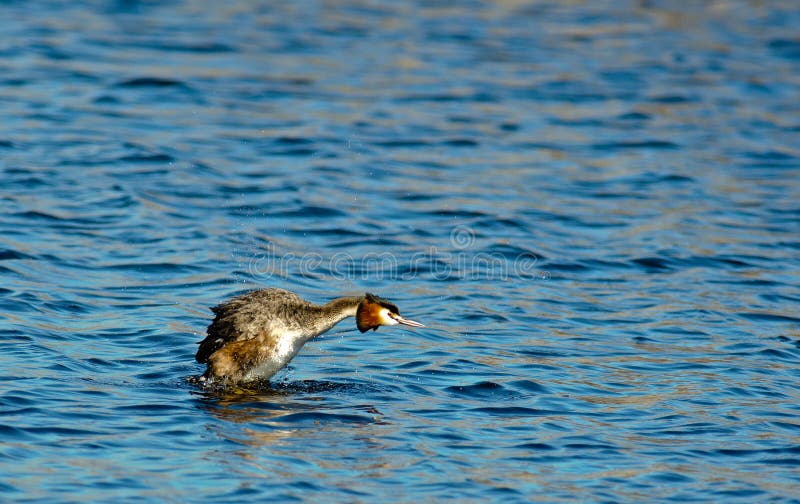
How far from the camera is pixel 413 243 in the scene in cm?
1689

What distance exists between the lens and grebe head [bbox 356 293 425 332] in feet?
37.2

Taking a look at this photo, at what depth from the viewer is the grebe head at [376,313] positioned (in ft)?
37.2

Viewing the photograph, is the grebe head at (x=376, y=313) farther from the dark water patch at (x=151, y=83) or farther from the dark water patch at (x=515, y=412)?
the dark water patch at (x=151, y=83)

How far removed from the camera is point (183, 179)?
18.9 m

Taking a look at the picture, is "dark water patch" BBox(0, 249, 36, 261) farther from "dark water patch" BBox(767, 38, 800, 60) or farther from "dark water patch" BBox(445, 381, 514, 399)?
"dark water patch" BBox(767, 38, 800, 60)

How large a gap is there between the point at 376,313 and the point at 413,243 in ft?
18.3

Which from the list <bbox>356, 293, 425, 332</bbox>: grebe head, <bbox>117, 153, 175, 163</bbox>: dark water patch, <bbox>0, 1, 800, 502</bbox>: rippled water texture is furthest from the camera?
<bbox>117, 153, 175, 163</bbox>: dark water patch

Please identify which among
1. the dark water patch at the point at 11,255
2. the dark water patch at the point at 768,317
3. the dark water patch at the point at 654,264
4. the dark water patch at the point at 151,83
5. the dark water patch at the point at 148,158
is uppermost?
the dark water patch at the point at 151,83

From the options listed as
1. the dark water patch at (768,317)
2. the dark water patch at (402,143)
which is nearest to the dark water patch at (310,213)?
the dark water patch at (402,143)

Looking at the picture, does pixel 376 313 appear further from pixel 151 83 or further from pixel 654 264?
pixel 151 83

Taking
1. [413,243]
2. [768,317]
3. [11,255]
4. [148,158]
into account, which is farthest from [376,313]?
[148,158]

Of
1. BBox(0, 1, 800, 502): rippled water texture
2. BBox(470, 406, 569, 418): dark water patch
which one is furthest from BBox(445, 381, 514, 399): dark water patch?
BBox(470, 406, 569, 418): dark water patch

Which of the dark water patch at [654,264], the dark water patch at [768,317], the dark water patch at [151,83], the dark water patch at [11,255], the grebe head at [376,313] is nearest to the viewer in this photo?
the grebe head at [376,313]

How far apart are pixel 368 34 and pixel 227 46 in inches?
132
